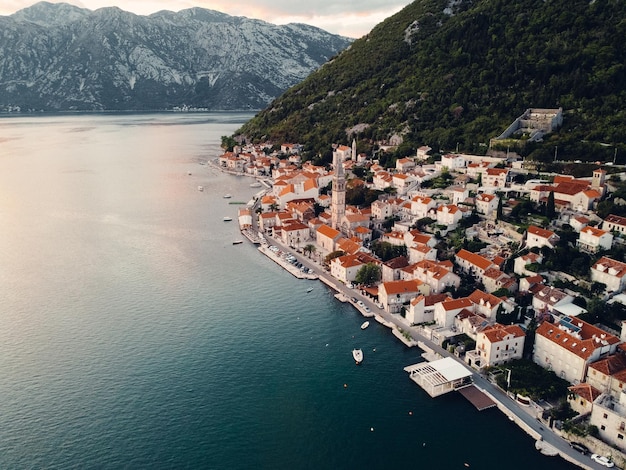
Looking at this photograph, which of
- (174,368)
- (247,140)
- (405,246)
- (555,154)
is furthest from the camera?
(247,140)

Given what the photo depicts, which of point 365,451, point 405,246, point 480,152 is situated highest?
point 480,152

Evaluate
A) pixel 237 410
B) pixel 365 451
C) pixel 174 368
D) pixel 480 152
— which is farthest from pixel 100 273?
pixel 480 152

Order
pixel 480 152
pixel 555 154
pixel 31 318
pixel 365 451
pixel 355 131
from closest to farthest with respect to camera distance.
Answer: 1. pixel 365 451
2. pixel 31 318
3. pixel 555 154
4. pixel 480 152
5. pixel 355 131

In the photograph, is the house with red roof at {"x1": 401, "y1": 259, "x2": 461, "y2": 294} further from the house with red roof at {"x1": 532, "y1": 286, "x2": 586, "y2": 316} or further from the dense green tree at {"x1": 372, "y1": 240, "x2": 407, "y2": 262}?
the house with red roof at {"x1": 532, "y1": 286, "x2": 586, "y2": 316}

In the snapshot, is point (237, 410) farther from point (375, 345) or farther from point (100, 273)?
point (100, 273)

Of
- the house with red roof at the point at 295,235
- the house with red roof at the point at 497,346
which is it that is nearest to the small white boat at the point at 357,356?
the house with red roof at the point at 497,346

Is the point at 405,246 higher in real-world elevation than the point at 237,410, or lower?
higher

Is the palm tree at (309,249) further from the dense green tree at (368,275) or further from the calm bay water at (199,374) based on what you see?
the dense green tree at (368,275)
